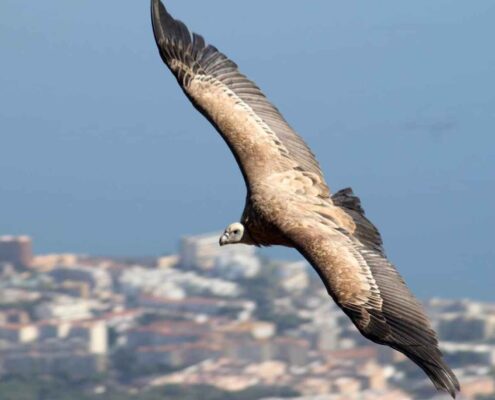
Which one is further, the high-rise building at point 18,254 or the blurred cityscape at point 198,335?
the high-rise building at point 18,254

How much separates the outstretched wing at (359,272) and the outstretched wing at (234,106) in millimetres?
491

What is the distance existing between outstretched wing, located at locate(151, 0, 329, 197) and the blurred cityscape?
4603cm

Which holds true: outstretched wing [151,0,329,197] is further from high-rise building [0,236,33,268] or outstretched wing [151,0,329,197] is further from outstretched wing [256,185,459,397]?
high-rise building [0,236,33,268]

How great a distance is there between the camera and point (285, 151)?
49.1 ft

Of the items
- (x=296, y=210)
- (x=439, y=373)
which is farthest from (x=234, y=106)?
(x=439, y=373)

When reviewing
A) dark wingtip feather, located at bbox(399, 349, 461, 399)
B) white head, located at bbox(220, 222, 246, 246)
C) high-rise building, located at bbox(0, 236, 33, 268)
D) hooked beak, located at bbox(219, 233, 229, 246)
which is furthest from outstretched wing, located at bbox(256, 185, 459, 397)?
high-rise building, located at bbox(0, 236, 33, 268)

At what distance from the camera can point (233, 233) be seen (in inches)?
548

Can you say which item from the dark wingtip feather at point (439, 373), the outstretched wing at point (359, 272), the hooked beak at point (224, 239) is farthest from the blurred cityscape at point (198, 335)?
the dark wingtip feather at point (439, 373)

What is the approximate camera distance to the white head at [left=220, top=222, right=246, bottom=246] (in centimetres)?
1392

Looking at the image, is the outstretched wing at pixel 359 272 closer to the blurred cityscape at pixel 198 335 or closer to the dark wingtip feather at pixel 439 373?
the dark wingtip feather at pixel 439 373

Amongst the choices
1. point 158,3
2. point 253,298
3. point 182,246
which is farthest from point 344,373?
point 158,3

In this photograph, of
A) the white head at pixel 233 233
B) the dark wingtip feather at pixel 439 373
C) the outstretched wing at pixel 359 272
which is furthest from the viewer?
the white head at pixel 233 233

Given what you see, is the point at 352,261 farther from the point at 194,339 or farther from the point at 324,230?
the point at 194,339

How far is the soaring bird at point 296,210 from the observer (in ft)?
39.9
